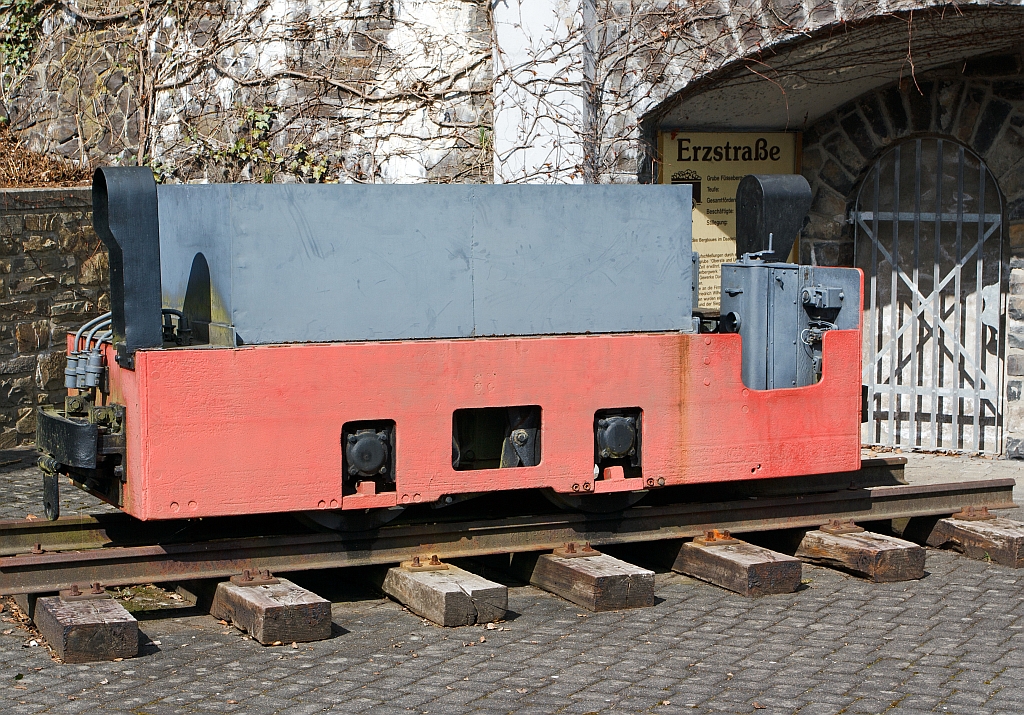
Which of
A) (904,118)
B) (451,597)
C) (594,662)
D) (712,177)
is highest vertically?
(904,118)

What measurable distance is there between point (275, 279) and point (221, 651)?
1.46 m

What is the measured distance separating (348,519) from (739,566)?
1695 millimetres

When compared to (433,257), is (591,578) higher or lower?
lower

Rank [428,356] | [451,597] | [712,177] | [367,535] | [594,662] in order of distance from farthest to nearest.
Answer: [712,177], [367,535], [428,356], [451,597], [594,662]

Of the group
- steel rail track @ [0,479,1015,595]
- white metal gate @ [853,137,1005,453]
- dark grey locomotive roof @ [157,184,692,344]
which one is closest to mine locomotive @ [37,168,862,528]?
dark grey locomotive roof @ [157,184,692,344]

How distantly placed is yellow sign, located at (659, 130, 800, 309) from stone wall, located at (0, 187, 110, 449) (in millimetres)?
4259

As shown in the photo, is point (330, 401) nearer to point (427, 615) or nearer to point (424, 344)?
point (424, 344)

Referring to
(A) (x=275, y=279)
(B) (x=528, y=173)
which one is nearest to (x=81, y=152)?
(B) (x=528, y=173)

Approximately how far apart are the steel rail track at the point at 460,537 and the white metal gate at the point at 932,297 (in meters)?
2.85

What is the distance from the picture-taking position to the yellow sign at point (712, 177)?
945 cm

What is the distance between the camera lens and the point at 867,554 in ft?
19.2

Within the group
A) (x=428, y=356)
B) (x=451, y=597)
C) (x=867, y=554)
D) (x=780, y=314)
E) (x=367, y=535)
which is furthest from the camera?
(x=780, y=314)

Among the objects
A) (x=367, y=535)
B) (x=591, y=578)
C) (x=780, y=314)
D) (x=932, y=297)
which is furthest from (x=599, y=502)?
(x=932, y=297)

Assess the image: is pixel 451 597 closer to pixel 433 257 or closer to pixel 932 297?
pixel 433 257
